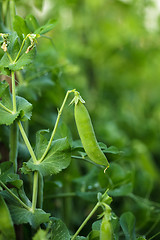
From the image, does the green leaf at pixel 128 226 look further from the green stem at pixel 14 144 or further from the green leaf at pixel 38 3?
the green leaf at pixel 38 3

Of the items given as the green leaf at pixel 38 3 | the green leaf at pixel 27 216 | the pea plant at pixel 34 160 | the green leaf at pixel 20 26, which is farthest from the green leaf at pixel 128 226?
the green leaf at pixel 38 3

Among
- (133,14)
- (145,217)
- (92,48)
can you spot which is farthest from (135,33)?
(145,217)

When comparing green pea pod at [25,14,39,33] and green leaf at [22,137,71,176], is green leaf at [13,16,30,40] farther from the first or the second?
green leaf at [22,137,71,176]

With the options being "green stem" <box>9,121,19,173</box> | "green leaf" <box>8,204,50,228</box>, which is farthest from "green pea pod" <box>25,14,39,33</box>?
"green leaf" <box>8,204,50,228</box>

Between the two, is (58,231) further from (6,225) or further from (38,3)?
(38,3)

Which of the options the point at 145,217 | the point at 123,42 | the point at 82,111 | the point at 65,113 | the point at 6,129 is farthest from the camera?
the point at 123,42

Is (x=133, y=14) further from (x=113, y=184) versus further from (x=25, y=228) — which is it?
(x=25, y=228)
